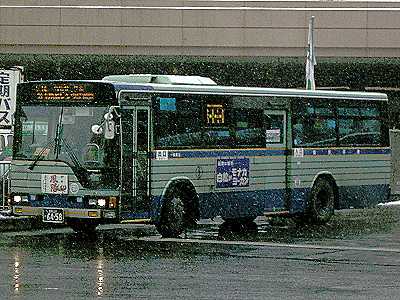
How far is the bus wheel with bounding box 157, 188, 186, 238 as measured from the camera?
2128cm

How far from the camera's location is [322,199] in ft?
84.0

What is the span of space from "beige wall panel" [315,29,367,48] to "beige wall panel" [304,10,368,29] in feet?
0.67

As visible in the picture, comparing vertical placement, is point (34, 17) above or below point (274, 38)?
above

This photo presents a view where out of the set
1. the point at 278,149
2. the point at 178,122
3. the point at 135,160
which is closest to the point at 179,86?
the point at 178,122

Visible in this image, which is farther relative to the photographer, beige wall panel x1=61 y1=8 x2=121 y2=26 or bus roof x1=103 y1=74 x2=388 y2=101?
beige wall panel x1=61 y1=8 x2=121 y2=26

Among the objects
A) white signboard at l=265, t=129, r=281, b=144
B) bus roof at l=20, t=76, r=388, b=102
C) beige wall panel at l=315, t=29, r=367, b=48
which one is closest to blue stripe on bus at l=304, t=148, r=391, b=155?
white signboard at l=265, t=129, r=281, b=144

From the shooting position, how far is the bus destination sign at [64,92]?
20.4m

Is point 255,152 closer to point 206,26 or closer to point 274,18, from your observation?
point 206,26

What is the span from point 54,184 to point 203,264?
4.38 metres

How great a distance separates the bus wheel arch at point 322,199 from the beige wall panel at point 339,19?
75.3 ft

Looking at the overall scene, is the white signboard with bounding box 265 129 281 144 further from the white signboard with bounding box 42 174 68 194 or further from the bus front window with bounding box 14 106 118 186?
the white signboard with bounding box 42 174 68 194

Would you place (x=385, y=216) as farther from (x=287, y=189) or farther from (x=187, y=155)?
(x=187, y=155)

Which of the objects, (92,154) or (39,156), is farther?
(39,156)

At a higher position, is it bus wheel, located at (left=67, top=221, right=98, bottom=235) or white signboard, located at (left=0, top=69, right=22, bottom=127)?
white signboard, located at (left=0, top=69, right=22, bottom=127)
